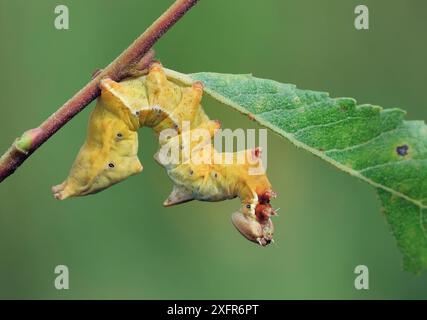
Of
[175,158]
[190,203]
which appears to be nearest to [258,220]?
[175,158]

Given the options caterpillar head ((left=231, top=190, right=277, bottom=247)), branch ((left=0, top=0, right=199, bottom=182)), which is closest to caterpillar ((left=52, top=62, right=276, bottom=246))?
caterpillar head ((left=231, top=190, right=277, bottom=247))

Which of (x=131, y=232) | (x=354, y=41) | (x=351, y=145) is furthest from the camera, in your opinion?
(x=354, y=41)

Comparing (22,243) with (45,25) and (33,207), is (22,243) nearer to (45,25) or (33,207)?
(33,207)

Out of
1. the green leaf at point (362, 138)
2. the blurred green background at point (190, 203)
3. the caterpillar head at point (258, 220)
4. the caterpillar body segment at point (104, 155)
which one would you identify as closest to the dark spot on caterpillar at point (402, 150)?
the green leaf at point (362, 138)

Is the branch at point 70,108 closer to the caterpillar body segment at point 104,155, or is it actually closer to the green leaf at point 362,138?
the green leaf at point 362,138

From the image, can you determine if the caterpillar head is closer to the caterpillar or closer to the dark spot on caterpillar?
the caterpillar

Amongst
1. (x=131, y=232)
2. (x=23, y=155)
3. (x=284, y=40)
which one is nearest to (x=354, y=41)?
(x=284, y=40)

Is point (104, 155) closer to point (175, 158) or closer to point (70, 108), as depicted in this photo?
point (175, 158)
